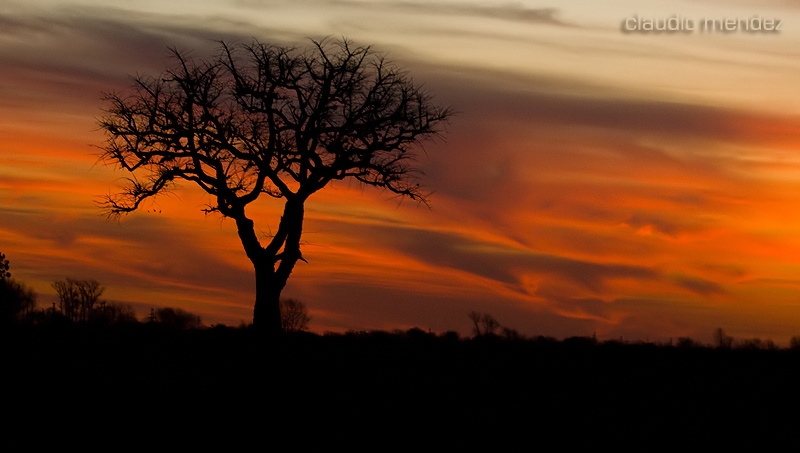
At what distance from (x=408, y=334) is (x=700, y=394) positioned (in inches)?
662

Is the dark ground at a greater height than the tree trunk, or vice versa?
the tree trunk

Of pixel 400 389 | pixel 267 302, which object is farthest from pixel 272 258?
pixel 400 389

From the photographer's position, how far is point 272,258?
1544 inches

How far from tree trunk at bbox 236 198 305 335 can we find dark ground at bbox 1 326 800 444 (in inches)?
36.1

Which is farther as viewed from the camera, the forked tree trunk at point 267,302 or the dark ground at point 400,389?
the forked tree trunk at point 267,302

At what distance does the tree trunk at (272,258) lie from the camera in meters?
38.9

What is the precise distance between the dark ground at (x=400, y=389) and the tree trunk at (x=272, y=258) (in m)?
0.92

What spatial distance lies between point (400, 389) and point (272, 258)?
11.9m

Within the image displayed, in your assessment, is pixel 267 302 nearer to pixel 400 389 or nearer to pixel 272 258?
pixel 272 258

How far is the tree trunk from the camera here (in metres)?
38.9

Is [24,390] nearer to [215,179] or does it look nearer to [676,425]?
[215,179]

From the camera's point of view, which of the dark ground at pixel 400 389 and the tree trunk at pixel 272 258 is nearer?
the dark ground at pixel 400 389

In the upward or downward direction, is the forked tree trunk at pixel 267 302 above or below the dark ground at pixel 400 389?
above

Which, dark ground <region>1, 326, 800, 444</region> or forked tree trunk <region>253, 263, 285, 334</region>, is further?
forked tree trunk <region>253, 263, 285, 334</region>
